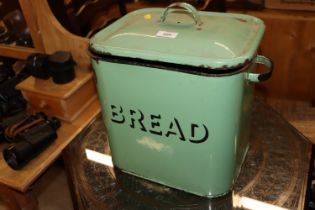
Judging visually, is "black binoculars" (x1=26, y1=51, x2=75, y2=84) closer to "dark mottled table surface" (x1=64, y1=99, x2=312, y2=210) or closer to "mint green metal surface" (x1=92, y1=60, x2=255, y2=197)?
"dark mottled table surface" (x1=64, y1=99, x2=312, y2=210)

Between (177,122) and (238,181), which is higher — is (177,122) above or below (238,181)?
above

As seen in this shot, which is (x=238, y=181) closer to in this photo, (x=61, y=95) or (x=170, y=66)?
(x=170, y=66)

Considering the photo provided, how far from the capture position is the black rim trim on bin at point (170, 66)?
1.68 feet

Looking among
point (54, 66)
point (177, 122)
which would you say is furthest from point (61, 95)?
point (177, 122)

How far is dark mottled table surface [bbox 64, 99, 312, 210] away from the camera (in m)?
0.69

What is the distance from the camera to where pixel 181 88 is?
1.82ft

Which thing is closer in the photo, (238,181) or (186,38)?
(186,38)

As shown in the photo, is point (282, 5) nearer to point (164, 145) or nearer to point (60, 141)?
point (164, 145)

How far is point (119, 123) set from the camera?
67 centimetres

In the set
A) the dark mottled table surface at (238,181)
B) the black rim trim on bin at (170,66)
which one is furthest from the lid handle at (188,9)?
the dark mottled table surface at (238,181)

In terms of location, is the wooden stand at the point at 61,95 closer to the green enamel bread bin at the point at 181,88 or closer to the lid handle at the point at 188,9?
the green enamel bread bin at the point at 181,88

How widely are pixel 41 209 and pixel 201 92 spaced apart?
108 centimetres

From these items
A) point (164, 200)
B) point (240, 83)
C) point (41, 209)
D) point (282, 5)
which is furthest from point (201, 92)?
point (41, 209)

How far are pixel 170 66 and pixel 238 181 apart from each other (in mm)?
344
